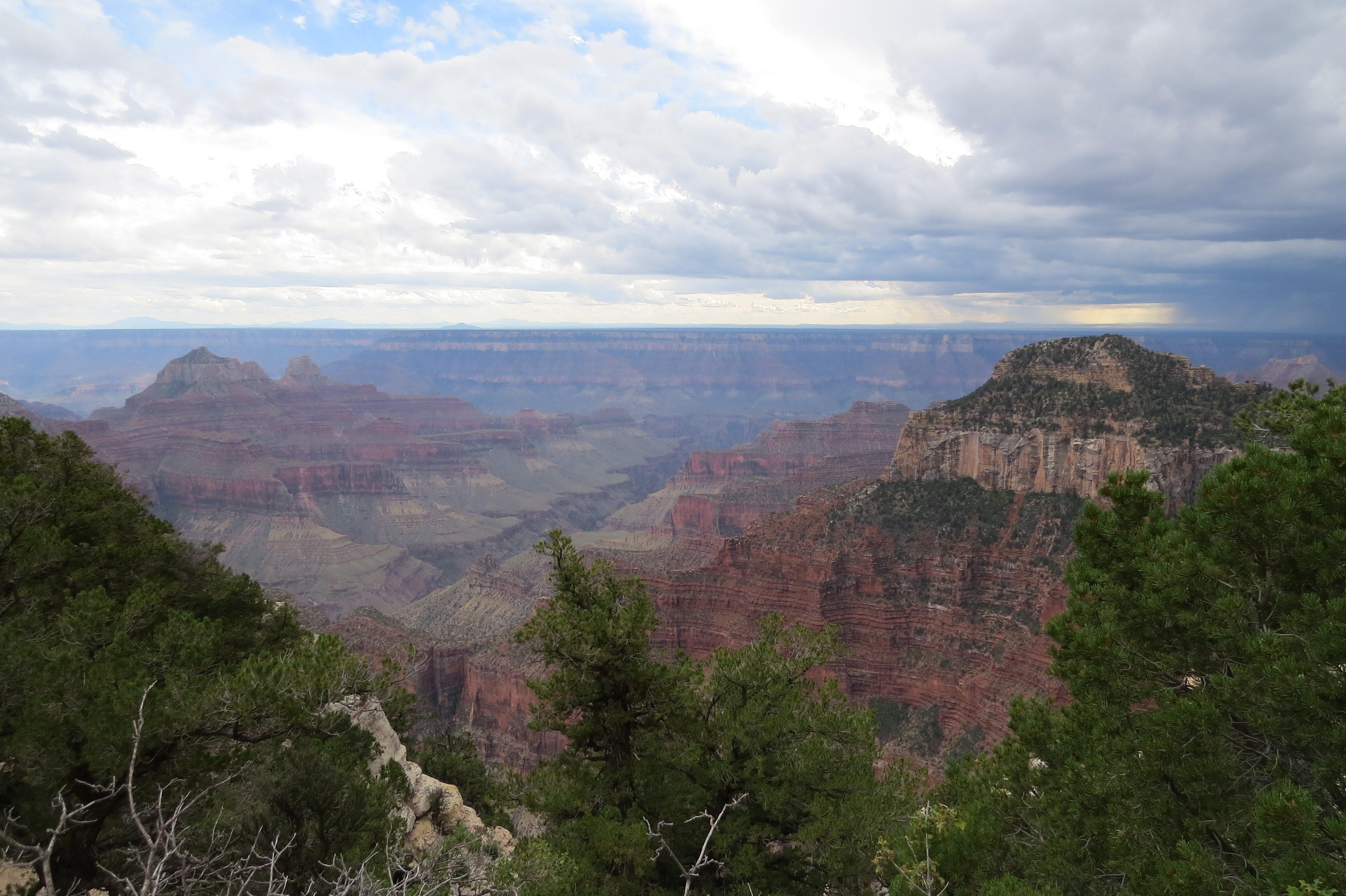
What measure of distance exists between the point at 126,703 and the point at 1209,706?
15986 millimetres

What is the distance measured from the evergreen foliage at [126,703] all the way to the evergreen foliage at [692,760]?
13.7ft

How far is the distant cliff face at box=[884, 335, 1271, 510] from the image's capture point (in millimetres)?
43344

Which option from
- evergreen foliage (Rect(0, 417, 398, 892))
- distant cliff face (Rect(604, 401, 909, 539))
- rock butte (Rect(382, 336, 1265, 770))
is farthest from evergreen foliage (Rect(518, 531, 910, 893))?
distant cliff face (Rect(604, 401, 909, 539))

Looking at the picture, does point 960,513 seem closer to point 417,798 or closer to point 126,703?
point 417,798

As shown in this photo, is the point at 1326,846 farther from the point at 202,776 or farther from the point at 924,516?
the point at 924,516

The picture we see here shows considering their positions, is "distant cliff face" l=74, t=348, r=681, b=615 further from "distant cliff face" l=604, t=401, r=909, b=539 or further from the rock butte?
the rock butte

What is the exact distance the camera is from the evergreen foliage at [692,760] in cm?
1452

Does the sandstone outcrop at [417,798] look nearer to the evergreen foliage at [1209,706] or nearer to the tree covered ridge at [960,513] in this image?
the evergreen foliage at [1209,706]

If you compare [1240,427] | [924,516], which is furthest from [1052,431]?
[1240,427]

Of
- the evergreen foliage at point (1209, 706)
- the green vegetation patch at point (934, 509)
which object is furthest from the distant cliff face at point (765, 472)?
the evergreen foliage at point (1209, 706)

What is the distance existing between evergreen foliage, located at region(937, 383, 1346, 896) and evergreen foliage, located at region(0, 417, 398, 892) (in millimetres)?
11447

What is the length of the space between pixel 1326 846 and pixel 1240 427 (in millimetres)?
14254

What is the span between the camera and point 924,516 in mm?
55719

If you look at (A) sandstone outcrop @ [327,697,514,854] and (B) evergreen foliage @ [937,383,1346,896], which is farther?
(A) sandstone outcrop @ [327,697,514,854]
